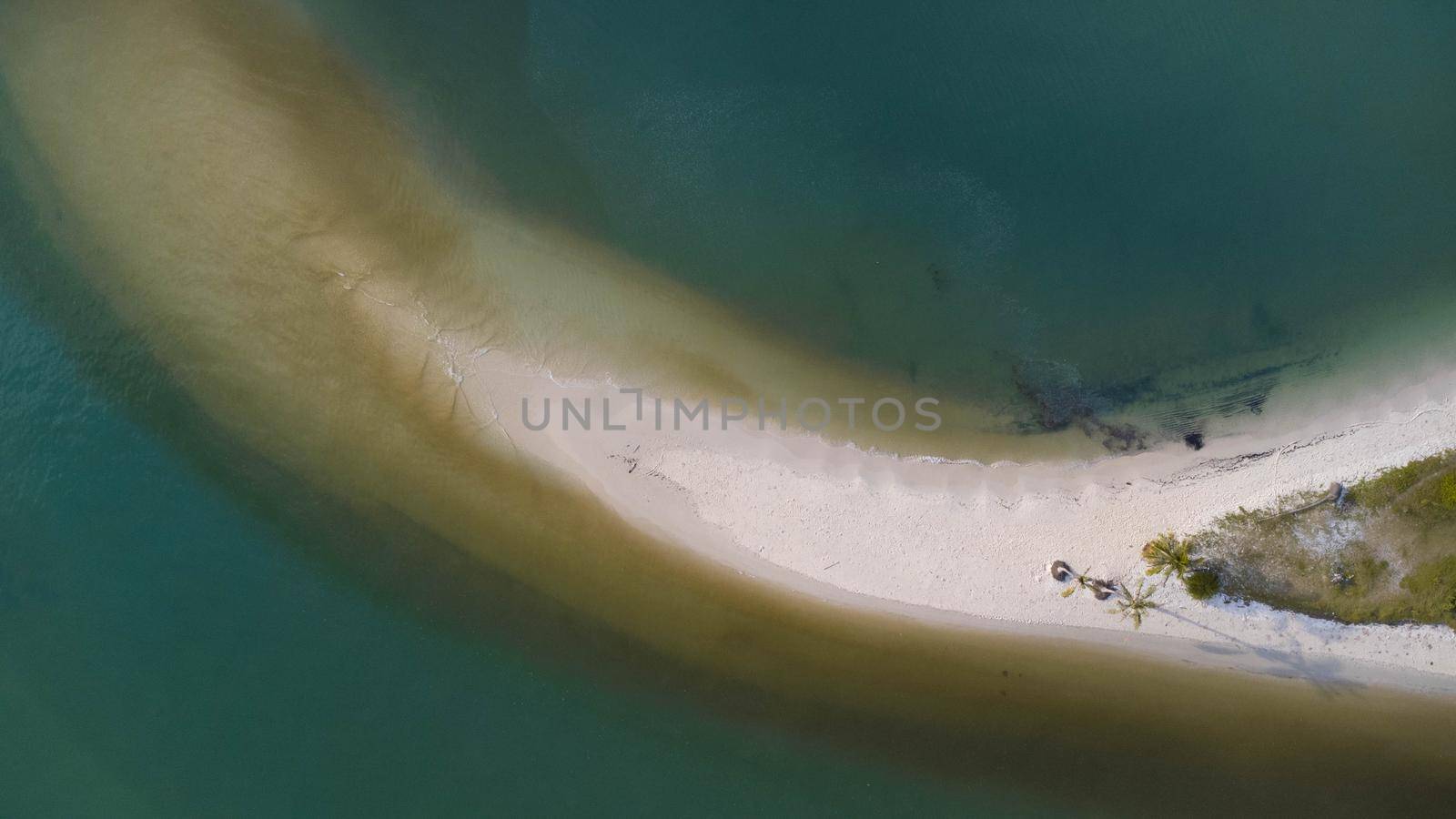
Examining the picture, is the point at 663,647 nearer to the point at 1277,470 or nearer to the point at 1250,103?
the point at 1277,470

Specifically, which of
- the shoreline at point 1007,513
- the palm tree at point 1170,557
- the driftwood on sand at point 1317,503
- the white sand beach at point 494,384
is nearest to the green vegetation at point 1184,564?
the palm tree at point 1170,557

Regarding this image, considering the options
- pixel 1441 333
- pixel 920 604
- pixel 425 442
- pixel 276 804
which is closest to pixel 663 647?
pixel 920 604

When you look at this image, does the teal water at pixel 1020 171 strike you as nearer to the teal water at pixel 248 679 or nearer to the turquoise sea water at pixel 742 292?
the turquoise sea water at pixel 742 292

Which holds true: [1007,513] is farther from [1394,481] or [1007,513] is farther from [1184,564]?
[1394,481]

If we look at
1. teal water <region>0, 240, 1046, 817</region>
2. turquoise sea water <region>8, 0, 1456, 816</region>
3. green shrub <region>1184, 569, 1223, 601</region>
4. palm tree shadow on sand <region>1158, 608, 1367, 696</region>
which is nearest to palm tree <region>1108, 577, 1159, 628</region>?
palm tree shadow on sand <region>1158, 608, 1367, 696</region>

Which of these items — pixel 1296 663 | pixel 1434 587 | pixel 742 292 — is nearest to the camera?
pixel 1434 587

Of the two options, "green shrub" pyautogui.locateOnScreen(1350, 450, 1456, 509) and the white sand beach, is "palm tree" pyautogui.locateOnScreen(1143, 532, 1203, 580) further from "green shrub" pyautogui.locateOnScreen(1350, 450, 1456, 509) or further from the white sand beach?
"green shrub" pyautogui.locateOnScreen(1350, 450, 1456, 509)

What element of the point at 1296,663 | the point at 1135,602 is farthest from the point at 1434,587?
the point at 1135,602
